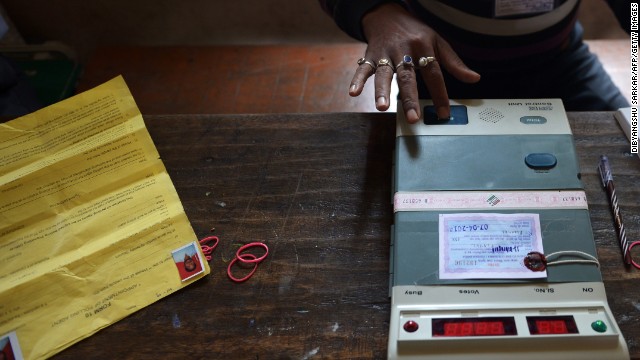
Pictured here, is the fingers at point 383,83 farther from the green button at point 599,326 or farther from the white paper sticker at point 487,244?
the green button at point 599,326

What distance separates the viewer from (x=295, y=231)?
69 cm

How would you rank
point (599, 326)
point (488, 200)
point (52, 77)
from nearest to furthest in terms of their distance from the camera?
1. point (599, 326)
2. point (488, 200)
3. point (52, 77)

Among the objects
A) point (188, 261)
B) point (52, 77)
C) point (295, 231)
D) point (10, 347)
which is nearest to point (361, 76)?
point (295, 231)

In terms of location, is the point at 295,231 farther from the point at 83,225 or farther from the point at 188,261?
the point at 83,225

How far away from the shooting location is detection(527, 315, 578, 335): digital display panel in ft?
1.78

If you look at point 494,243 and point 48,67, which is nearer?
point 494,243

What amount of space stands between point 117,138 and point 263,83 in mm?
691

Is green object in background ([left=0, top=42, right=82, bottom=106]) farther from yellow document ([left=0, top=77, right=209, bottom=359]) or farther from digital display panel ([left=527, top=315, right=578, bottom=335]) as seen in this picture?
digital display panel ([left=527, top=315, right=578, bottom=335])

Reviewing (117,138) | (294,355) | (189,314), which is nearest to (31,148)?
(117,138)

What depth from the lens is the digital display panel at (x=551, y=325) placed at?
542 mm

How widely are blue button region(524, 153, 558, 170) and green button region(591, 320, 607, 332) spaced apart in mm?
201

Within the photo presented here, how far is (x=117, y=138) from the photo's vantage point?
763 mm

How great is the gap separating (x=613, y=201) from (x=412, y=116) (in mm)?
278

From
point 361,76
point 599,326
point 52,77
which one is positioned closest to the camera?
point 599,326
